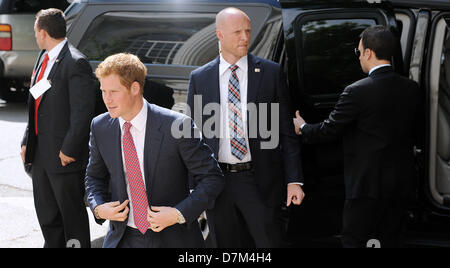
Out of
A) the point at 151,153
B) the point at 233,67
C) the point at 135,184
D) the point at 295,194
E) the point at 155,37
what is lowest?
the point at 295,194

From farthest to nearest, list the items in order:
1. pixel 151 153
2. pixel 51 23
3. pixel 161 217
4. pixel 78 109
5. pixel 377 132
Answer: pixel 51 23 < pixel 78 109 < pixel 377 132 < pixel 151 153 < pixel 161 217

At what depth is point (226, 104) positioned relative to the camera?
3.92 metres

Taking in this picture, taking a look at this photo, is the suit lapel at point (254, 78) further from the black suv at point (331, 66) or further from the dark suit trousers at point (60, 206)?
the dark suit trousers at point (60, 206)

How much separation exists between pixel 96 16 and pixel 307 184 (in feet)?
6.55

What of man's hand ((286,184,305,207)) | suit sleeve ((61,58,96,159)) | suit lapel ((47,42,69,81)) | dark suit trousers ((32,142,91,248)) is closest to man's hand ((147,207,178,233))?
man's hand ((286,184,305,207))

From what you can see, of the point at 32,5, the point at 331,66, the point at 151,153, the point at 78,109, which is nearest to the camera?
the point at 151,153

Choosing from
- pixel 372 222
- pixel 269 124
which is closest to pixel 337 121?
pixel 269 124

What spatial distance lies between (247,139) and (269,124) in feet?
0.53

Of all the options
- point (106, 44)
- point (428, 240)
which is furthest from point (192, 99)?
point (428, 240)

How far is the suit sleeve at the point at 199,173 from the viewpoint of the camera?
2912 mm

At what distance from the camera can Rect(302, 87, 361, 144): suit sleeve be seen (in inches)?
147

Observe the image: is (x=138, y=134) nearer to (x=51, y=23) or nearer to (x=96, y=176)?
(x=96, y=176)

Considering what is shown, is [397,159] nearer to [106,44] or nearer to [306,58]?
[306,58]

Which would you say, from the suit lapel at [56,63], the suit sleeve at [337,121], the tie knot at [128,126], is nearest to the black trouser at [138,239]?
the tie knot at [128,126]
